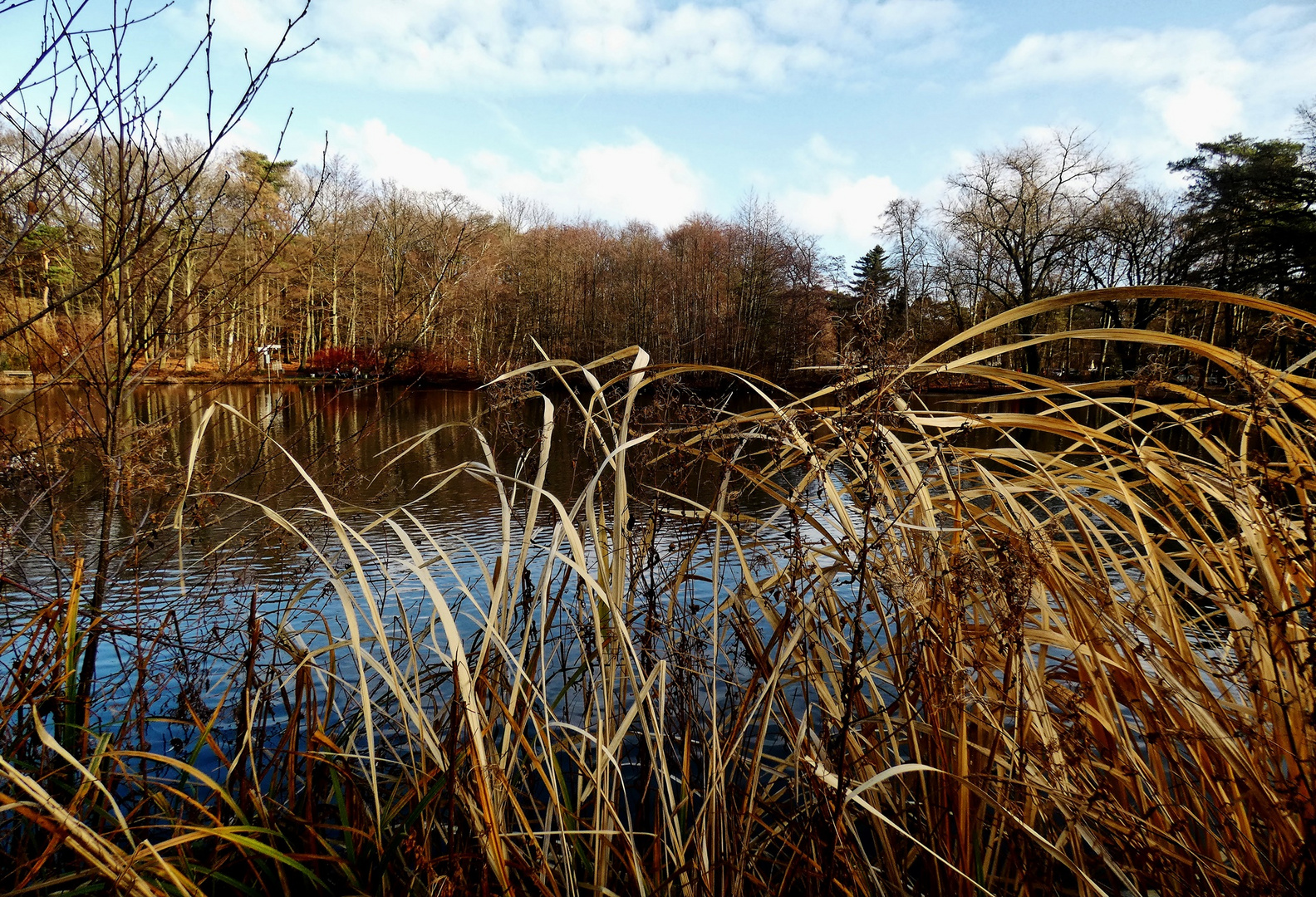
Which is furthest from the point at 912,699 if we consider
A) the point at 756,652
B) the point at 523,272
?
the point at 523,272

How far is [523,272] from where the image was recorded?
3938cm

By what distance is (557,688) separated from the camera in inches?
138

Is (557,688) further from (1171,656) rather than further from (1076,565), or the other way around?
(1171,656)

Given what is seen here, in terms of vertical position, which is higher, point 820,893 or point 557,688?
point 820,893

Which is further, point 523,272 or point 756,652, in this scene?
point 523,272

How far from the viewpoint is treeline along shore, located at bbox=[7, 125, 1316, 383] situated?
229cm

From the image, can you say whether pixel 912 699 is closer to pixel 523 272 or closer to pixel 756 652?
pixel 756 652

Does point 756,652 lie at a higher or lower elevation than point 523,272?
lower

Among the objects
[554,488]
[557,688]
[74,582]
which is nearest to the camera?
[74,582]

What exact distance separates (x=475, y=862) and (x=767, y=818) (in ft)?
3.93

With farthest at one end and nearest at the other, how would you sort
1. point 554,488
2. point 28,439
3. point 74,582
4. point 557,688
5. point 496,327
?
point 496,327
point 554,488
point 557,688
point 28,439
point 74,582

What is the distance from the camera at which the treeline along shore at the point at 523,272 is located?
7.51ft

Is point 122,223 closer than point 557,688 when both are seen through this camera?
Yes

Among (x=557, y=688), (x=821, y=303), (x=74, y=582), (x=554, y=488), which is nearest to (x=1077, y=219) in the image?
(x=821, y=303)
